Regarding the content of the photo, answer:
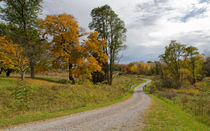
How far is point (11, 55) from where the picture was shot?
14.5 m

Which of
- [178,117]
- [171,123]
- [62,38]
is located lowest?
[178,117]

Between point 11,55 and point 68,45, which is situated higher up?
point 68,45

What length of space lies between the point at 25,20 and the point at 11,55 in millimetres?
7715

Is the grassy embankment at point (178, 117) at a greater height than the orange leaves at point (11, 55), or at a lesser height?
lesser

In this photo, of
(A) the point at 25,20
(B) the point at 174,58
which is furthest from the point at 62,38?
(B) the point at 174,58

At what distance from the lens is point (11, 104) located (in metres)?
9.35

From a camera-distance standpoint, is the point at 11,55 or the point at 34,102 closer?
the point at 34,102

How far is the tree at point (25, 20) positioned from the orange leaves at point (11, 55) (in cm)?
107

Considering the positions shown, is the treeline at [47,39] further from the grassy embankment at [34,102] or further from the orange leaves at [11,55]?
the grassy embankment at [34,102]

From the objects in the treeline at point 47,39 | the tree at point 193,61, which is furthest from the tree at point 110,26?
the tree at point 193,61

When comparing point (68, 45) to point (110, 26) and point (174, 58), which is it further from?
point (174, 58)

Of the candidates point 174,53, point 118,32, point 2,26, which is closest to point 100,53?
point 118,32

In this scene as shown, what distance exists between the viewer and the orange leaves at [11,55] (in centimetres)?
1394

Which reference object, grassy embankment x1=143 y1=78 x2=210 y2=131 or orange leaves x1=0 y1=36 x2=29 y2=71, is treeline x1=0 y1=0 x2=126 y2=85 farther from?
grassy embankment x1=143 y1=78 x2=210 y2=131
